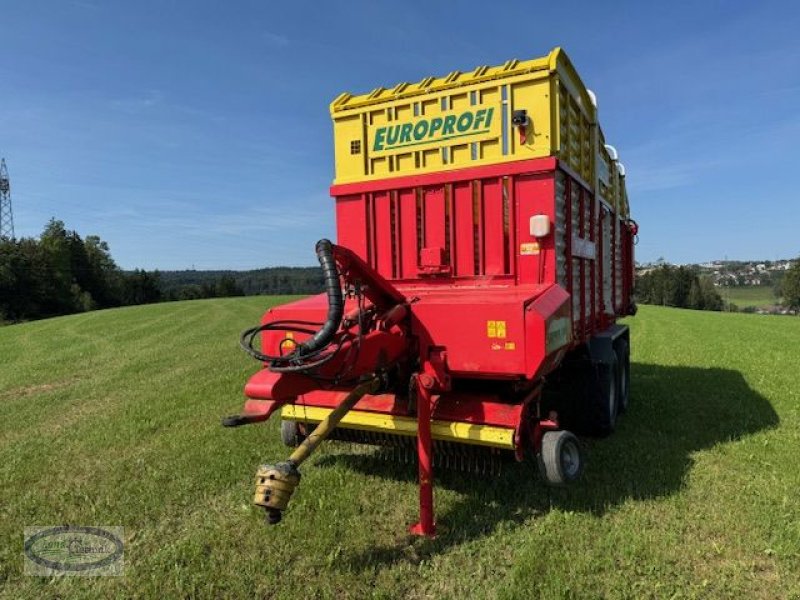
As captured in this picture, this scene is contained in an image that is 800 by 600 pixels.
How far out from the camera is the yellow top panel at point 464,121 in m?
4.42

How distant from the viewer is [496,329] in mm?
3512

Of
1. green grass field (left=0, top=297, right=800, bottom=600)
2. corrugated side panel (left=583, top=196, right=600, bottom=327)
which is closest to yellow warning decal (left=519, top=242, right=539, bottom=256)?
corrugated side panel (left=583, top=196, right=600, bottom=327)

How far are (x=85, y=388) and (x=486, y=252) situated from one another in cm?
686

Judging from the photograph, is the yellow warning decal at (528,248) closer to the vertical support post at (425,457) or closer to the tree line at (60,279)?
the vertical support post at (425,457)

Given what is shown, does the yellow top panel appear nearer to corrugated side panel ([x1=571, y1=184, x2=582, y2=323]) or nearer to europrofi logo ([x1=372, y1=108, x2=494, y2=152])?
europrofi logo ([x1=372, y1=108, x2=494, y2=152])

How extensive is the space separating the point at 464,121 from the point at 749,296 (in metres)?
119

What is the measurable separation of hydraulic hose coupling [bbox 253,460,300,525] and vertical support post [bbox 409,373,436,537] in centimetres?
92

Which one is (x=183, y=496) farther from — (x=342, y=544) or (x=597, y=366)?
(x=597, y=366)

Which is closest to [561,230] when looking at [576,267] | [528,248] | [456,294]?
[528,248]

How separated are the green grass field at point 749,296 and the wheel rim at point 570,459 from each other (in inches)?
3792

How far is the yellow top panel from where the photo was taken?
4.42 m

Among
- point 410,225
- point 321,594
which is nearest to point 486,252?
point 410,225

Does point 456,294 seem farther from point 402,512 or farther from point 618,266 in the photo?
point 618,266

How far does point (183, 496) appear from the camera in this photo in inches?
163
